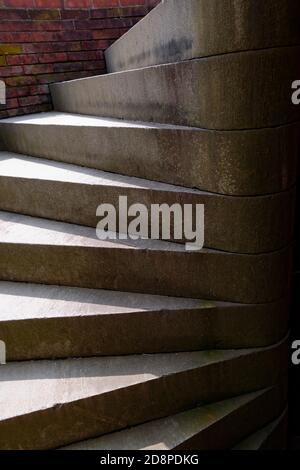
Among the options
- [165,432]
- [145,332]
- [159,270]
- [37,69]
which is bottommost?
[165,432]

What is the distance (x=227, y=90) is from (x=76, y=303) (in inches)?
49.9

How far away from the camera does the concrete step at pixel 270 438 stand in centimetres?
189

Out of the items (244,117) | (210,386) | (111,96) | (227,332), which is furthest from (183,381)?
(111,96)

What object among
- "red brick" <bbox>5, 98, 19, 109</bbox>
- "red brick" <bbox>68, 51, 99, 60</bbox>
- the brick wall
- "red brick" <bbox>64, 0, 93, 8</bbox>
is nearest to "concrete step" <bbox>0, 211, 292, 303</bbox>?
"red brick" <bbox>5, 98, 19, 109</bbox>

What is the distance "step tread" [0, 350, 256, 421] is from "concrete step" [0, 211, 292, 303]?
345 millimetres

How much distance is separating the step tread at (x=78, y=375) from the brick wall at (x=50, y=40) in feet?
8.90

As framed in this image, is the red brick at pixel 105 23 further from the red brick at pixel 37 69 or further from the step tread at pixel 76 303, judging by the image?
the step tread at pixel 76 303

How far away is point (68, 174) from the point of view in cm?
205

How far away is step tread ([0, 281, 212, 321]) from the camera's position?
166 centimetres

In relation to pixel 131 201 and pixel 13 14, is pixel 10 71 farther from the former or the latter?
pixel 131 201

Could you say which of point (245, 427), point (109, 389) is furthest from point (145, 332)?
point (245, 427)

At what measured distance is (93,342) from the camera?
1.71 metres
